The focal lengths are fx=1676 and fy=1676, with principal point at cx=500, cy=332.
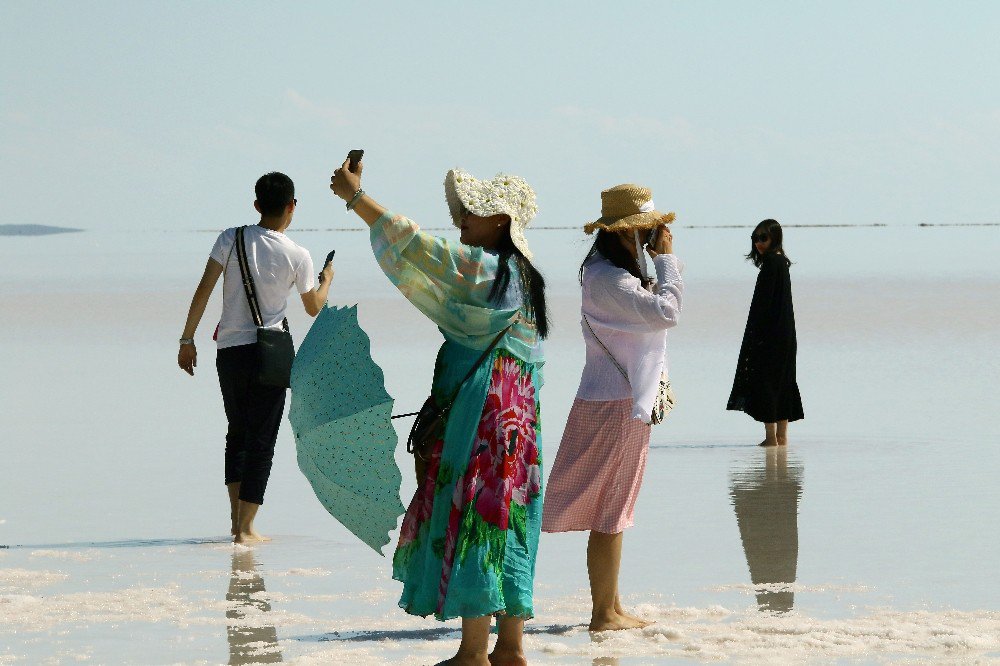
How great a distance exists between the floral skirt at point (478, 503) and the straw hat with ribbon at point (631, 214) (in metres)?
0.98

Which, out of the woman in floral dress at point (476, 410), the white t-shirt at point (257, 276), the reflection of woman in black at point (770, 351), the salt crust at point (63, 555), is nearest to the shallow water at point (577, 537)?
the salt crust at point (63, 555)

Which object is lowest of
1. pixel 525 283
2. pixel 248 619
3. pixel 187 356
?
pixel 248 619

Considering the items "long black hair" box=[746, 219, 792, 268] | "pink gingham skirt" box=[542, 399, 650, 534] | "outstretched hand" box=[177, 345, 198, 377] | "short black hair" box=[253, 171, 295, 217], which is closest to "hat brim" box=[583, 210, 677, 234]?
"pink gingham skirt" box=[542, 399, 650, 534]

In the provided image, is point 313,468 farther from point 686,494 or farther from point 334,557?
point 686,494

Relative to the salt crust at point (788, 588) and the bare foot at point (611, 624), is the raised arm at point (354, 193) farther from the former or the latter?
the salt crust at point (788, 588)

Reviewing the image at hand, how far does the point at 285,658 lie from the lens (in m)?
5.60

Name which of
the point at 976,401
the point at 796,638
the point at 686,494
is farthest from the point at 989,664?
the point at 976,401

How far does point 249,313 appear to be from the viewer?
7.65 metres

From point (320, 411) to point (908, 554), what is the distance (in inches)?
125

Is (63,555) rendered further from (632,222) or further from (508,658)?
(632,222)

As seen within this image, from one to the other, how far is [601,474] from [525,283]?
1098mm

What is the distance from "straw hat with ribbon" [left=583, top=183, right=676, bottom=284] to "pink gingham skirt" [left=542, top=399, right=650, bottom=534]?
527 mm

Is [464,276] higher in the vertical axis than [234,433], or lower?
higher

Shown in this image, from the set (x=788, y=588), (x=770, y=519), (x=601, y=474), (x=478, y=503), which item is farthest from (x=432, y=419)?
(x=770, y=519)
